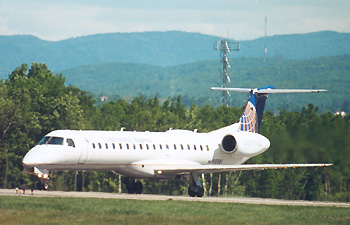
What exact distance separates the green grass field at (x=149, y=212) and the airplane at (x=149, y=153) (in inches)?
169

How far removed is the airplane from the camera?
3900cm

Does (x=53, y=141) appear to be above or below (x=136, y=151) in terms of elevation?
above

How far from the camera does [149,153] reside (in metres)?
43.0

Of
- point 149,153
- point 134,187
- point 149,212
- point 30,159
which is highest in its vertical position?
point 149,153

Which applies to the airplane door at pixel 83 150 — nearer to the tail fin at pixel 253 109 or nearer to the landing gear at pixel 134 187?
the landing gear at pixel 134 187

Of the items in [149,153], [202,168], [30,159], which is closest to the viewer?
[30,159]

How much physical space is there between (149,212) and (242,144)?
17195mm

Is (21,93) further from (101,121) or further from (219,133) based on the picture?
(219,133)

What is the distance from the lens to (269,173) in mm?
92438

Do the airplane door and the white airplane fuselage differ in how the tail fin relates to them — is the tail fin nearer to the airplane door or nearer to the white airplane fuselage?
the white airplane fuselage

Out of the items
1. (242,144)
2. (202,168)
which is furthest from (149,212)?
(242,144)

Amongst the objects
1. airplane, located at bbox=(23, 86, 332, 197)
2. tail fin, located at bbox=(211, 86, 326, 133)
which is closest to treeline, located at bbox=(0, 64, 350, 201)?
tail fin, located at bbox=(211, 86, 326, 133)

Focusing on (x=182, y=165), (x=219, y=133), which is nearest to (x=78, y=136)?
(x=182, y=165)

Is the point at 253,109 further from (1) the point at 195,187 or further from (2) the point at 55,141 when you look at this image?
(2) the point at 55,141
